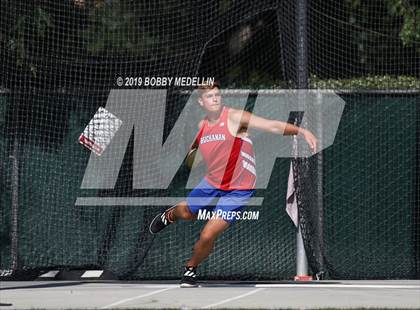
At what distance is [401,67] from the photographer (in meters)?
13.6

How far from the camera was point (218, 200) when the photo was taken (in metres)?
11.5

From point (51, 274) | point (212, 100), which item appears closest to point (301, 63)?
point (212, 100)

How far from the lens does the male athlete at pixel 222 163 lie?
37.2 ft

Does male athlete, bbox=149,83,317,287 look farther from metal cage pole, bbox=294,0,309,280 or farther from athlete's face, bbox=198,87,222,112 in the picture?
metal cage pole, bbox=294,0,309,280

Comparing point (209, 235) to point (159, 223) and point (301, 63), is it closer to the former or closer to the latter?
point (159, 223)

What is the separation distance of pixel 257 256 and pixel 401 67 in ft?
10.2

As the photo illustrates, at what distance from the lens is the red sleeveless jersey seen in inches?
449

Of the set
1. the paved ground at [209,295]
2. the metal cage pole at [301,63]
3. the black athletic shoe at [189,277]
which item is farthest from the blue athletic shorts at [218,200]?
the metal cage pole at [301,63]

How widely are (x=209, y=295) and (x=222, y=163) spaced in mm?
1716

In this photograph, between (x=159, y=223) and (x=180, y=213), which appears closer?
(x=180, y=213)

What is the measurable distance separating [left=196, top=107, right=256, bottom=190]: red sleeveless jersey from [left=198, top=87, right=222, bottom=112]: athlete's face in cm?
14

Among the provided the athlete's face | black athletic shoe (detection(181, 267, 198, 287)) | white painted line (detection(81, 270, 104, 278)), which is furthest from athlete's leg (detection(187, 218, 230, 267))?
white painted line (detection(81, 270, 104, 278))

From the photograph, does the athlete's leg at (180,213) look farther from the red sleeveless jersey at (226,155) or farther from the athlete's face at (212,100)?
the athlete's face at (212,100)

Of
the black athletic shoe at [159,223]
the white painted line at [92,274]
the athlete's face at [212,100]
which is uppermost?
the athlete's face at [212,100]
